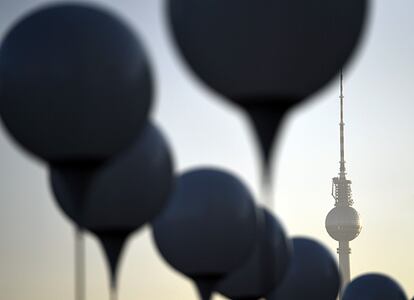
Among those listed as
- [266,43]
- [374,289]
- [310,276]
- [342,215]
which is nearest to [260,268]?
[310,276]

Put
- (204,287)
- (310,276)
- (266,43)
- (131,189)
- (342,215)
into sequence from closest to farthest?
(266,43) → (131,189) → (204,287) → (310,276) → (342,215)

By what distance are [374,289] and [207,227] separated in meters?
6.89

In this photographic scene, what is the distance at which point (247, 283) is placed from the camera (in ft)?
73.9

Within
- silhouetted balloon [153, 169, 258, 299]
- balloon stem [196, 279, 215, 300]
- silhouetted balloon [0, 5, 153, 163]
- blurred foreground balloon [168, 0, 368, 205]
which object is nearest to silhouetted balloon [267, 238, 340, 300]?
balloon stem [196, 279, 215, 300]

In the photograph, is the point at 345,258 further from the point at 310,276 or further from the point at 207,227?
the point at 207,227

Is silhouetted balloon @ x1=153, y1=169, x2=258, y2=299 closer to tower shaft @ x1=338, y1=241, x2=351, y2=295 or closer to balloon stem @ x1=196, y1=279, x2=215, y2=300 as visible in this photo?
balloon stem @ x1=196, y1=279, x2=215, y2=300

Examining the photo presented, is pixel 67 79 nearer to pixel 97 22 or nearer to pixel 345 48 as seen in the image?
pixel 97 22

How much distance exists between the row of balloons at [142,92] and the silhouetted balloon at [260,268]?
5.37ft

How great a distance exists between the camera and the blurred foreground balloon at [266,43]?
14.0 metres

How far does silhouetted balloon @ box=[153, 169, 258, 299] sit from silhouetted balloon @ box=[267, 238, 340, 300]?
3255 mm

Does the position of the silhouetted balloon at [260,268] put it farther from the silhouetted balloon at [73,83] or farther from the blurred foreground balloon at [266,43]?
the blurred foreground balloon at [266,43]

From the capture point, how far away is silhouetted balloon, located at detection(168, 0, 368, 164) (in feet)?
46.0

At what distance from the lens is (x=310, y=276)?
24.3m

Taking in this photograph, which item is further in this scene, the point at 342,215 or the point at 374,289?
the point at 342,215
